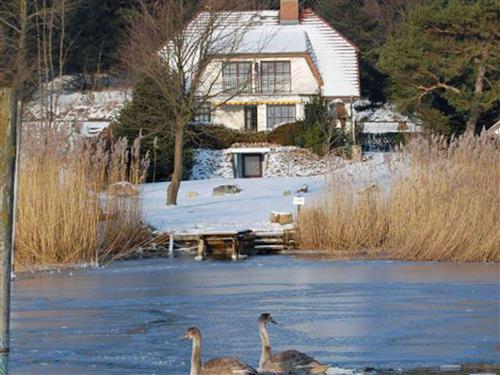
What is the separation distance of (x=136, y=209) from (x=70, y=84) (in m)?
45.4

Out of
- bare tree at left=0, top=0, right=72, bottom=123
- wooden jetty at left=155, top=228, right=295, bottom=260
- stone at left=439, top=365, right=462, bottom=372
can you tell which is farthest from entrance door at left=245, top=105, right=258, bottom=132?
stone at left=439, top=365, right=462, bottom=372

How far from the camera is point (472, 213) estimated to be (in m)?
24.8

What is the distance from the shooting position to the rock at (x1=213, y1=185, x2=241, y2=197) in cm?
3941

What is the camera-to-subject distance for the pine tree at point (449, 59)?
164 feet

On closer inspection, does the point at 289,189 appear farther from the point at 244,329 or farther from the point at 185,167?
the point at 244,329

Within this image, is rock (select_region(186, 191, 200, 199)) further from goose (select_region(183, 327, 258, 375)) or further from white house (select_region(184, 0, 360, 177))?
goose (select_region(183, 327, 258, 375))

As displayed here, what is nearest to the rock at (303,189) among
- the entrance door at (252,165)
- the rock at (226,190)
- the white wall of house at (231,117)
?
the rock at (226,190)

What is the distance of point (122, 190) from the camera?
85.4ft

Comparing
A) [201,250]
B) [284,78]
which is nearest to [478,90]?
[284,78]

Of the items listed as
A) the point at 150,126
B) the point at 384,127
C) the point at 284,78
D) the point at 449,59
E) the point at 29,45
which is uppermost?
the point at 29,45

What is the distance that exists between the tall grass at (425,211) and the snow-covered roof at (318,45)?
32.2 metres

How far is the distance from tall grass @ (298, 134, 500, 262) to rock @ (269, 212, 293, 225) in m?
2.43

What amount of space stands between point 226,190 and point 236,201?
331cm

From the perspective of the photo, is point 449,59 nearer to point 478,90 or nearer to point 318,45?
point 478,90
